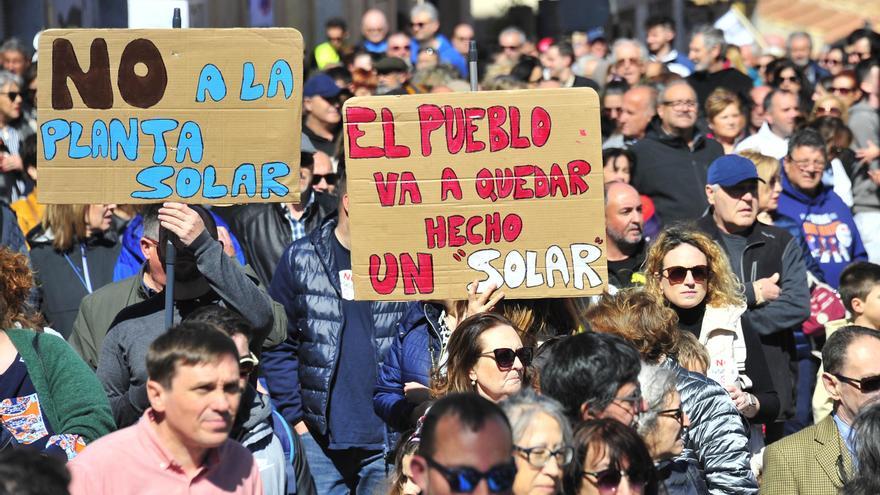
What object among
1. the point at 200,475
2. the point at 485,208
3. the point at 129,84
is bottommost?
the point at 200,475

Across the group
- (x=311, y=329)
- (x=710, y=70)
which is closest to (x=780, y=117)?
(x=710, y=70)

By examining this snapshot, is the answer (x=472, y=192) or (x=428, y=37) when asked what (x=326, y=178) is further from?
(x=428, y=37)

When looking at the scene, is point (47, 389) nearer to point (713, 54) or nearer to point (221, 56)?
point (221, 56)

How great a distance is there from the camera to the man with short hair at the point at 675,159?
10.0m

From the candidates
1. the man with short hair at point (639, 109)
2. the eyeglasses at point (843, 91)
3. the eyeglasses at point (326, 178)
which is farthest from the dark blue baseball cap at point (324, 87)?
the eyeglasses at point (843, 91)

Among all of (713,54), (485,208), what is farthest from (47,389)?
(713,54)

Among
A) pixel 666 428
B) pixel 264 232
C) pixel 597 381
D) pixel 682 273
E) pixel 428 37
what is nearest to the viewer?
pixel 597 381

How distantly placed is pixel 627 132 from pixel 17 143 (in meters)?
4.61

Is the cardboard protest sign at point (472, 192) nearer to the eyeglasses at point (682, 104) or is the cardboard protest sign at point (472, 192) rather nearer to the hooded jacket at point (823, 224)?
the hooded jacket at point (823, 224)

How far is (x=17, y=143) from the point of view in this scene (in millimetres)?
11867

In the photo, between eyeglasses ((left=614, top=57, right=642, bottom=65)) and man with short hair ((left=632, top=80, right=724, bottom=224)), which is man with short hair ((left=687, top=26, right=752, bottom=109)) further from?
man with short hair ((left=632, top=80, right=724, bottom=224))

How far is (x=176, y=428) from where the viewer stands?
454 centimetres

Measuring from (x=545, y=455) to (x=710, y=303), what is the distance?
2771mm

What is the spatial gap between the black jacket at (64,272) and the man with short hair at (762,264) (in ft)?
10.7
